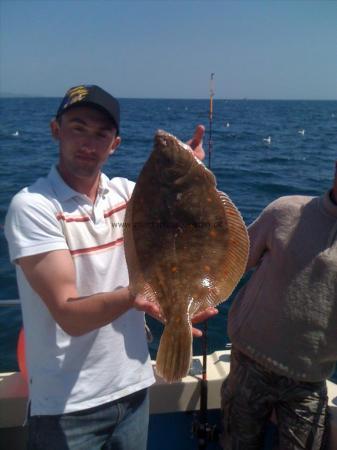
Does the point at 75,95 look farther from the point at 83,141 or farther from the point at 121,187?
the point at 121,187

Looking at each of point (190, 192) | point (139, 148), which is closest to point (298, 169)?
point (139, 148)

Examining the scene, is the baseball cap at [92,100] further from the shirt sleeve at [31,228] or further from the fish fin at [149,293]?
the fish fin at [149,293]

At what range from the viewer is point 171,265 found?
223 centimetres

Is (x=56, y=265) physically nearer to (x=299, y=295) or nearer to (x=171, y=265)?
(x=171, y=265)

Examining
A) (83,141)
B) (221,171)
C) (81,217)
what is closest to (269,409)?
(81,217)

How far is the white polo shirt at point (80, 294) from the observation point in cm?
217

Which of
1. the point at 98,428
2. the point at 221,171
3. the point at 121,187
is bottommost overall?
the point at 221,171

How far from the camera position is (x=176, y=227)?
2.21m

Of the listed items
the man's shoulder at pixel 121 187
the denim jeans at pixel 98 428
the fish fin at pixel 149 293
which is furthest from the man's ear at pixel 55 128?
the denim jeans at pixel 98 428

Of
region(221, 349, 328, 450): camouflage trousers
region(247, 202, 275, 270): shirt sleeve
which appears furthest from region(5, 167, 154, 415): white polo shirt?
region(247, 202, 275, 270): shirt sleeve

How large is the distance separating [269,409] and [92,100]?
222cm

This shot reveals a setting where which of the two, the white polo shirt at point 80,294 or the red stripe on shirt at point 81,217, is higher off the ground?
the red stripe on shirt at point 81,217

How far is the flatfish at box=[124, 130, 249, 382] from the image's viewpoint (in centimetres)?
219

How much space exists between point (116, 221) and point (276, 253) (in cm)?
113
